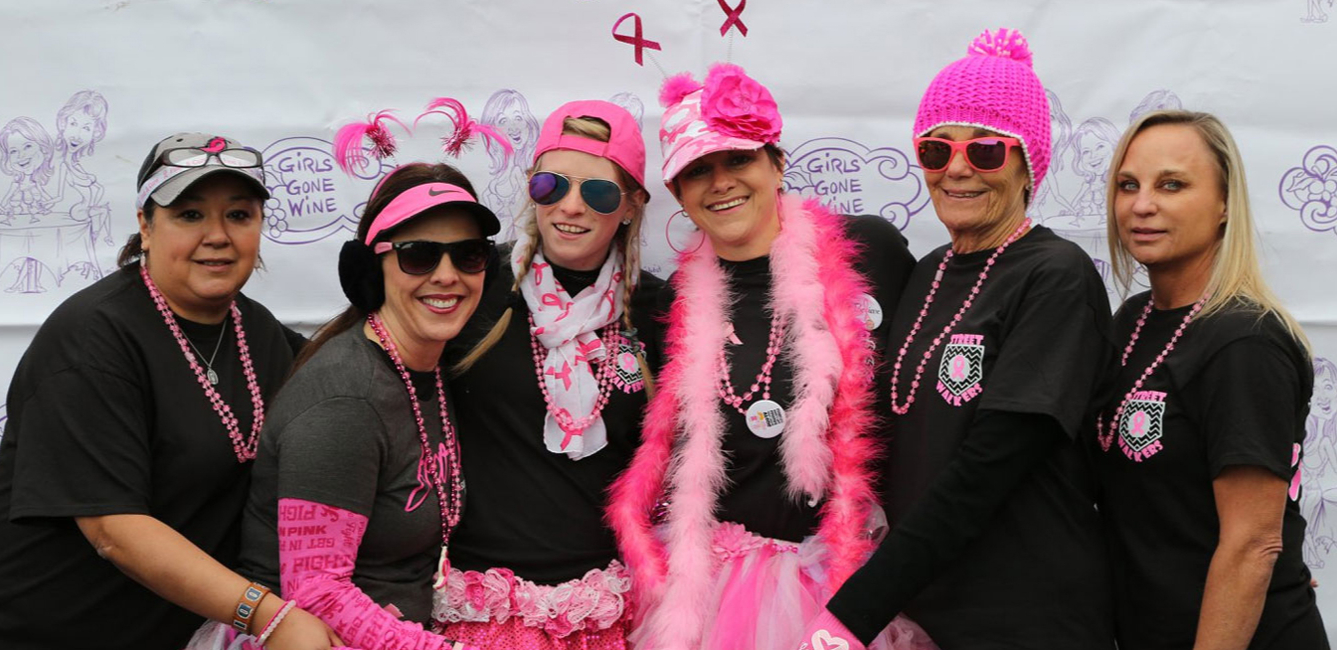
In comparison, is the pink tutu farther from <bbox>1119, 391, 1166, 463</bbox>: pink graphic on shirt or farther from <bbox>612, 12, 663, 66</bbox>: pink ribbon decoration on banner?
<bbox>612, 12, 663, 66</bbox>: pink ribbon decoration on banner

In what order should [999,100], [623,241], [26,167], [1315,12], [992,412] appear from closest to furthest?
[992,412] < [999,100] < [623,241] < [1315,12] < [26,167]

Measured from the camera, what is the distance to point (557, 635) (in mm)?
2660

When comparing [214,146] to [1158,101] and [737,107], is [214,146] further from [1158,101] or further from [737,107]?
[1158,101]

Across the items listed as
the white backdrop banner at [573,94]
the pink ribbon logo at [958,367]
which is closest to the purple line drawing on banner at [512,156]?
the white backdrop banner at [573,94]

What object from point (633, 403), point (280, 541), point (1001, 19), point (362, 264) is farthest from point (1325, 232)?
point (280, 541)

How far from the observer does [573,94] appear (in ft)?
11.5

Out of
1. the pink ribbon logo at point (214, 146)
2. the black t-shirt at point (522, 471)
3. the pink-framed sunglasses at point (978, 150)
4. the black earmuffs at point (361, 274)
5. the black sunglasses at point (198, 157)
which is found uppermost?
the pink ribbon logo at point (214, 146)

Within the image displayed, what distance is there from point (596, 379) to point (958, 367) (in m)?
0.97

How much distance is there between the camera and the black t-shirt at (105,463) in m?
2.37

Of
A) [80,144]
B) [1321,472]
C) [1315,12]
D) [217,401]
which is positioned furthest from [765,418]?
[80,144]

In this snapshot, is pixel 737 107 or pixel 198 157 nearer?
pixel 198 157

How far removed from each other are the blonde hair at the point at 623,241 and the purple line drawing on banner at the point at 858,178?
71cm

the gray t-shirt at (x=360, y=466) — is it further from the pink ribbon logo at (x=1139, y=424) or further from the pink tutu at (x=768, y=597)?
the pink ribbon logo at (x=1139, y=424)

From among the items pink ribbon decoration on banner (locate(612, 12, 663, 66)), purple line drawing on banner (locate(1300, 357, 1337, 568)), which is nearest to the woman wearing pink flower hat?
pink ribbon decoration on banner (locate(612, 12, 663, 66))
